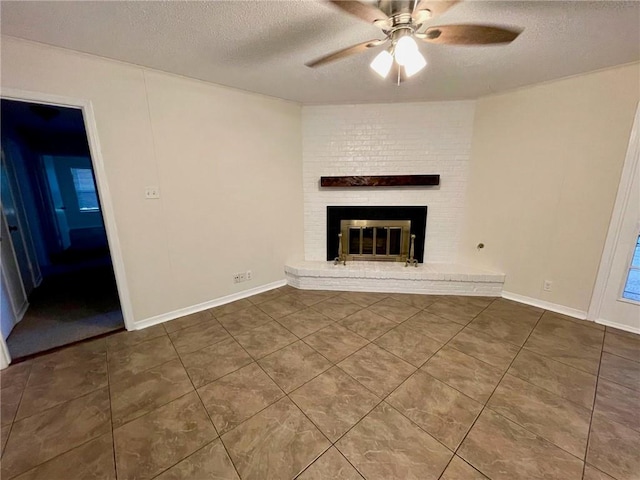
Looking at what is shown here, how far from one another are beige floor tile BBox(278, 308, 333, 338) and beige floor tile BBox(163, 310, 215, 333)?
77cm

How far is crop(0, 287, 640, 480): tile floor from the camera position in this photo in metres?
1.23

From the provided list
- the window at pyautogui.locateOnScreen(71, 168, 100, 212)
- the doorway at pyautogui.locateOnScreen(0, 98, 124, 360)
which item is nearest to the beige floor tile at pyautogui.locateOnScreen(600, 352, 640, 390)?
the doorway at pyautogui.locateOnScreen(0, 98, 124, 360)

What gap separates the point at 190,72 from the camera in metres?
2.29

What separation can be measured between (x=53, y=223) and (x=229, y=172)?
16.5 feet

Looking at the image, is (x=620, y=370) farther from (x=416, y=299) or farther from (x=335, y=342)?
(x=335, y=342)

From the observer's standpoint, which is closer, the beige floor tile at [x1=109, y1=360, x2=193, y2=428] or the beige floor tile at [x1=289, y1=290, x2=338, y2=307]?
the beige floor tile at [x1=109, y1=360, x2=193, y2=428]

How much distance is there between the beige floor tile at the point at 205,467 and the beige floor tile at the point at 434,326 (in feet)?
5.76

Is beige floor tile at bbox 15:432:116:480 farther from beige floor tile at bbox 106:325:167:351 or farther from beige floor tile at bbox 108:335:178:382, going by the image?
beige floor tile at bbox 106:325:167:351

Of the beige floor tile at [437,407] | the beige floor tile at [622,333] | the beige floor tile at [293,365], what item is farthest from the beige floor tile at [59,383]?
the beige floor tile at [622,333]

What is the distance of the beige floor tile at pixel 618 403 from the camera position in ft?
4.77

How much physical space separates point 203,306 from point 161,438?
155 cm

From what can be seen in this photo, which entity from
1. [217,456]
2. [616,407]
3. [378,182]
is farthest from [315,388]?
[378,182]

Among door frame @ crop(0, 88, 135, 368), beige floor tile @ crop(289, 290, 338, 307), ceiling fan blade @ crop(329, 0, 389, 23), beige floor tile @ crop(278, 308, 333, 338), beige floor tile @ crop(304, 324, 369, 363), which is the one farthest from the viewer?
beige floor tile @ crop(289, 290, 338, 307)

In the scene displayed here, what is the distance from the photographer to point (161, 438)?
4.46 feet
